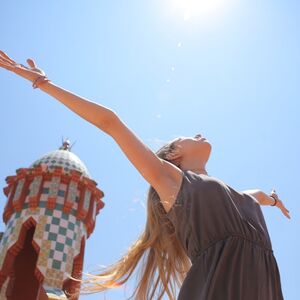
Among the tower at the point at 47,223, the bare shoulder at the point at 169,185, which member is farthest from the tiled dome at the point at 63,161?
the bare shoulder at the point at 169,185

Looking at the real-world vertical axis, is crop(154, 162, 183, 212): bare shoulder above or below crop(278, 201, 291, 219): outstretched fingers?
below

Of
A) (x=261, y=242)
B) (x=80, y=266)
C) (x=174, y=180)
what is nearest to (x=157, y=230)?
(x=174, y=180)

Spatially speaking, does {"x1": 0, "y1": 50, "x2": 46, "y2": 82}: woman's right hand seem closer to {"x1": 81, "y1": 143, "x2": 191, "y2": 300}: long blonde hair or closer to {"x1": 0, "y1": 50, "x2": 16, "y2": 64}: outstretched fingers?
{"x1": 0, "y1": 50, "x2": 16, "y2": 64}: outstretched fingers

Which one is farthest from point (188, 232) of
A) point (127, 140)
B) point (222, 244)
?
point (127, 140)

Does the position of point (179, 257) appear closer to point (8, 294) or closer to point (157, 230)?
point (157, 230)

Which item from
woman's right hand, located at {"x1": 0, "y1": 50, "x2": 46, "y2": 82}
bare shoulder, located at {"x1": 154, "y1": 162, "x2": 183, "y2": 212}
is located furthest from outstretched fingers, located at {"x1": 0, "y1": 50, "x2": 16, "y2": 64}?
bare shoulder, located at {"x1": 154, "y1": 162, "x2": 183, "y2": 212}

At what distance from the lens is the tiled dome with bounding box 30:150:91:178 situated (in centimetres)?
1444

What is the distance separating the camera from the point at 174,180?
2316mm

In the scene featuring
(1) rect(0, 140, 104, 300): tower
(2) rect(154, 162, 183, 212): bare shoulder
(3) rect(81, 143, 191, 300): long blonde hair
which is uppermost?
(1) rect(0, 140, 104, 300): tower

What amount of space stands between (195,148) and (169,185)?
546 millimetres

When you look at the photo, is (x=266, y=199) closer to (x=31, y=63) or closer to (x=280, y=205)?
(x=280, y=205)

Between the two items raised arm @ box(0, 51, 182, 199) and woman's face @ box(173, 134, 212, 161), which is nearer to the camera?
raised arm @ box(0, 51, 182, 199)

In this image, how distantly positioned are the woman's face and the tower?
32.9 feet

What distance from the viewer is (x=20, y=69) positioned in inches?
97.3
